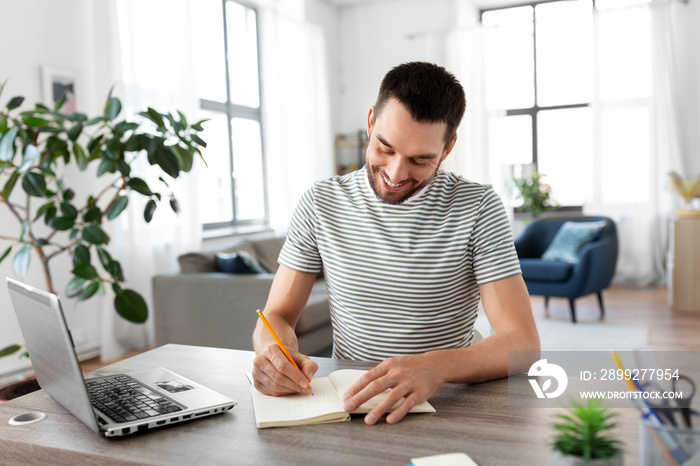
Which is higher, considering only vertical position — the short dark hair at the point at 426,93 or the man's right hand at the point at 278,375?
the short dark hair at the point at 426,93

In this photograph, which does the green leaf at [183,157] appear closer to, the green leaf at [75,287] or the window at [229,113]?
the green leaf at [75,287]

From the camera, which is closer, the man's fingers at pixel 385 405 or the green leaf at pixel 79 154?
the man's fingers at pixel 385 405

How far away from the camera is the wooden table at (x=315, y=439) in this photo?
82 centimetres

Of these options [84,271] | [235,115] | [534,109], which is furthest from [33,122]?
[534,109]

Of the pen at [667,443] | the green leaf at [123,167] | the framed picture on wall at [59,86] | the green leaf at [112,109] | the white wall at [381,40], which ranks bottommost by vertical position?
the pen at [667,443]

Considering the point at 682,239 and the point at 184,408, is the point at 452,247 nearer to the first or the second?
the point at 184,408

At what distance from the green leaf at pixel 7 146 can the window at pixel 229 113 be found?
2569mm

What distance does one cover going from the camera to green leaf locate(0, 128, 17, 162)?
229 centimetres

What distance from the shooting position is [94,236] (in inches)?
102

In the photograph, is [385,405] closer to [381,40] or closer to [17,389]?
[17,389]

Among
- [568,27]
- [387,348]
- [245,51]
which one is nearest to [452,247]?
[387,348]

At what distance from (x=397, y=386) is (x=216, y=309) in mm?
2545

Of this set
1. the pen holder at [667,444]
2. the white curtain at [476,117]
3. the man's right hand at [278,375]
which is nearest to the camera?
the pen holder at [667,444]

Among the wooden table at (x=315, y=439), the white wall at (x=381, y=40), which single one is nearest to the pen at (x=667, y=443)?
the wooden table at (x=315, y=439)
